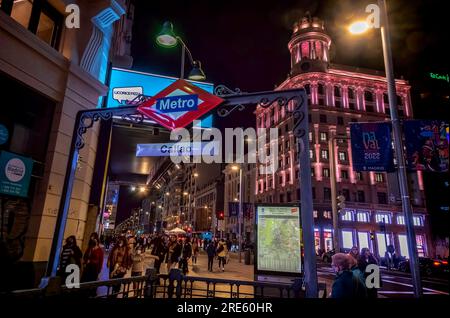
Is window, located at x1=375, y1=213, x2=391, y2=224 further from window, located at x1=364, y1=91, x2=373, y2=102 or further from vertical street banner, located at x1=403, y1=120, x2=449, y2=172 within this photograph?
vertical street banner, located at x1=403, y1=120, x2=449, y2=172

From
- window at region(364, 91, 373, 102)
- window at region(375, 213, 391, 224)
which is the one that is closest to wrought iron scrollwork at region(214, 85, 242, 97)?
window at region(375, 213, 391, 224)

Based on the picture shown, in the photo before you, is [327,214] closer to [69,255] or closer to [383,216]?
[383,216]

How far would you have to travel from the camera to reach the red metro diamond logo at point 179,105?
714cm

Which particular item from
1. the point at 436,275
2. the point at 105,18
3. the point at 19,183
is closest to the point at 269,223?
the point at 19,183

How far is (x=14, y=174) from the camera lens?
768 centimetres

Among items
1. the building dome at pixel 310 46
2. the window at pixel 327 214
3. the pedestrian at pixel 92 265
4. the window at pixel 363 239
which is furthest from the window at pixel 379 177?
the pedestrian at pixel 92 265

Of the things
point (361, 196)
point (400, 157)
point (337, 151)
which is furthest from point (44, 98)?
point (361, 196)

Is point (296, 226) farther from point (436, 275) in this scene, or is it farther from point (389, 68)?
point (436, 275)

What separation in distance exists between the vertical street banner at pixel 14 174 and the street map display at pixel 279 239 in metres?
6.82

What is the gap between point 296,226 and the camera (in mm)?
9148

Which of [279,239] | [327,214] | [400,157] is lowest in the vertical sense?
[279,239]

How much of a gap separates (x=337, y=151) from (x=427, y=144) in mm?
48664

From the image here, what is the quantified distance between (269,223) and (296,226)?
83cm

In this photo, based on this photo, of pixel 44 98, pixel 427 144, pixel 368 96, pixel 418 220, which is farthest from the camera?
pixel 368 96
